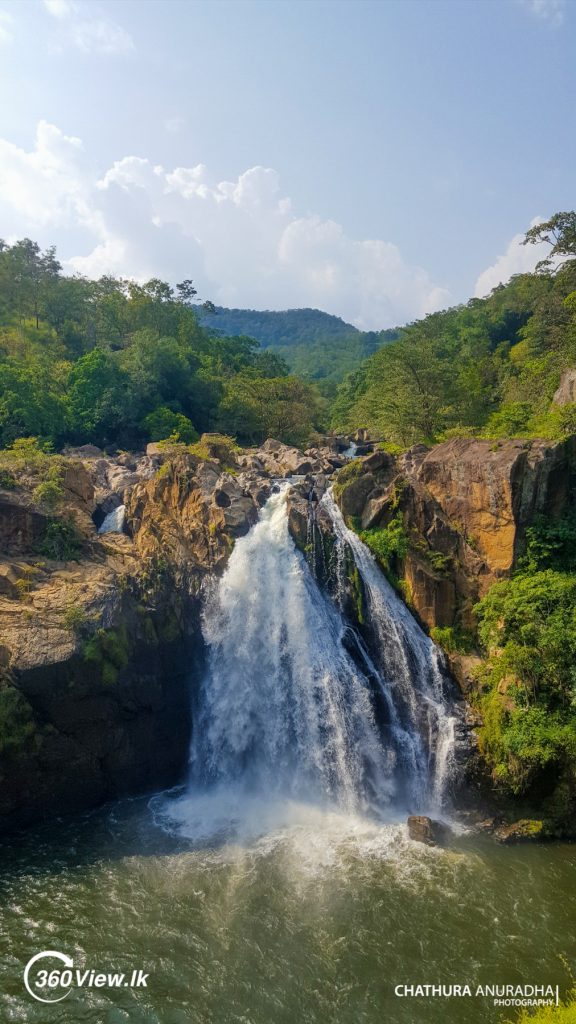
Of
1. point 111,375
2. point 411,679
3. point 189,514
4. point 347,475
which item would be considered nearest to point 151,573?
point 189,514

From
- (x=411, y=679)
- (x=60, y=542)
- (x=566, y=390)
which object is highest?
(x=566, y=390)

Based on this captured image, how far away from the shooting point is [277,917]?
13.0m

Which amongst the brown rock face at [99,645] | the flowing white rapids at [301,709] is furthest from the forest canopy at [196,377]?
the brown rock face at [99,645]

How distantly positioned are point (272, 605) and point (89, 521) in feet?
27.5

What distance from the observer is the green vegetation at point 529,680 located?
54.1 feet

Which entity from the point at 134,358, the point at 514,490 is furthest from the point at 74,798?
the point at 134,358

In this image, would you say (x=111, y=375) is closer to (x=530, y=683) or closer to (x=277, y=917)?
(x=530, y=683)

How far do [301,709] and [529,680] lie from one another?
24.4ft

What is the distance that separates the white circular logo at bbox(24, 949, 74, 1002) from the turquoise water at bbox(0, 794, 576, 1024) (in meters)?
0.17

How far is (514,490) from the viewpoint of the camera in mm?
21031

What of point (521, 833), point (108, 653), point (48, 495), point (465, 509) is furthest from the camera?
point (465, 509)

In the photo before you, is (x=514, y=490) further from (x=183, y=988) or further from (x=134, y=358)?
(x=134, y=358)

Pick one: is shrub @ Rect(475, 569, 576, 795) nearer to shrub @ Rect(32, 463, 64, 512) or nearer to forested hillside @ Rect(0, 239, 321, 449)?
shrub @ Rect(32, 463, 64, 512)

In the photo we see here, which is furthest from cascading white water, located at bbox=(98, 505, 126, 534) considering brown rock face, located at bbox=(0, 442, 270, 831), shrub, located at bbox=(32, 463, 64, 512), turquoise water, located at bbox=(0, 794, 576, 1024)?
turquoise water, located at bbox=(0, 794, 576, 1024)
